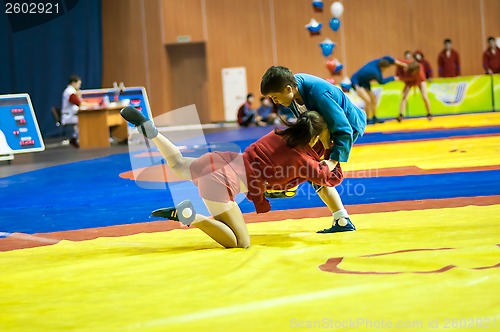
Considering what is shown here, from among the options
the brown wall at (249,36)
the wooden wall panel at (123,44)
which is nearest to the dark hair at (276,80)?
the brown wall at (249,36)

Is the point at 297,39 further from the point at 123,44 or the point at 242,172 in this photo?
the point at 242,172

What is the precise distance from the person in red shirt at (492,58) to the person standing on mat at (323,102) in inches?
534

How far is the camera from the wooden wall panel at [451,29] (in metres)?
18.5

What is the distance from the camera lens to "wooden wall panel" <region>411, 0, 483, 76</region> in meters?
18.5

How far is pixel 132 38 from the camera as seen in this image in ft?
64.1

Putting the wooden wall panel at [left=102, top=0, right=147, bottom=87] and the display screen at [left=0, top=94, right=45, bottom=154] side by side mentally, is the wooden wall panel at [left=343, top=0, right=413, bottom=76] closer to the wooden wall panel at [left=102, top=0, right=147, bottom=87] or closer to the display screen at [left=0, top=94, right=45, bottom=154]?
the wooden wall panel at [left=102, top=0, right=147, bottom=87]

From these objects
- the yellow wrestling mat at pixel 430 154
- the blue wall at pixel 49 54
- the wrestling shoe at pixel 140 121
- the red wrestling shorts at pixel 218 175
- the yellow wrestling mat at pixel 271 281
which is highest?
the blue wall at pixel 49 54

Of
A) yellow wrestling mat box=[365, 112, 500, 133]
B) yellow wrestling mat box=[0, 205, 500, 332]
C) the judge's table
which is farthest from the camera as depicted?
the judge's table

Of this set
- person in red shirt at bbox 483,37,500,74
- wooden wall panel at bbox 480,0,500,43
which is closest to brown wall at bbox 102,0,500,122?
wooden wall panel at bbox 480,0,500,43

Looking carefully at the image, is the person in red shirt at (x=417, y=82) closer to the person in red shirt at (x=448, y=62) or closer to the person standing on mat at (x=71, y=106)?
the person in red shirt at (x=448, y=62)

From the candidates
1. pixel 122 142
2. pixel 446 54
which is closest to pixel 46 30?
pixel 122 142

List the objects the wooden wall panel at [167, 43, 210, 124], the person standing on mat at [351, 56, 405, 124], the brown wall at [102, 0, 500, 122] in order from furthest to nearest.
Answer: the wooden wall panel at [167, 43, 210, 124], the brown wall at [102, 0, 500, 122], the person standing on mat at [351, 56, 405, 124]

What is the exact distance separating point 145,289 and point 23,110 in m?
8.26

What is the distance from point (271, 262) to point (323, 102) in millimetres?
981
